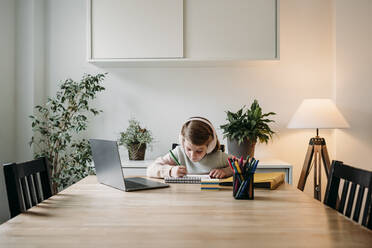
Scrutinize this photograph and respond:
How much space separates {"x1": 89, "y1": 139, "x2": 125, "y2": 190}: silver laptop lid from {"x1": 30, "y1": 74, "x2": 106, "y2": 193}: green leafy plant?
145 centimetres

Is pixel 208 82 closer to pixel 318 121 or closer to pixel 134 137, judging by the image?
pixel 134 137

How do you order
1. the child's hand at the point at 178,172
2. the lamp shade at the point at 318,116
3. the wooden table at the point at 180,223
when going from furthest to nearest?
the lamp shade at the point at 318,116, the child's hand at the point at 178,172, the wooden table at the point at 180,223

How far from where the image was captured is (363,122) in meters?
3.24

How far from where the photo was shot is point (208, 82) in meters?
3.44

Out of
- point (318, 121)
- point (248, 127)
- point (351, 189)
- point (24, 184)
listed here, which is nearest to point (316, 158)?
point (318, 121)

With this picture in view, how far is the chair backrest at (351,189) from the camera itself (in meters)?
1.17

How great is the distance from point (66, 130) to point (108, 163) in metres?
1.79

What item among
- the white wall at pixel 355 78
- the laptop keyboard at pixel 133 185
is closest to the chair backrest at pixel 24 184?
the laptop keyboard at pixel 133 185

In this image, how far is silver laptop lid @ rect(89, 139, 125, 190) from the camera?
5.16ft

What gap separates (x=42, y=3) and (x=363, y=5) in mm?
3054

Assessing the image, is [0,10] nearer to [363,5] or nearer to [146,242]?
[146,242]

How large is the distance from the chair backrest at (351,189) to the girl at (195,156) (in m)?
0.59

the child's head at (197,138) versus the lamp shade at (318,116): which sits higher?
the lamp shade at (318,116)

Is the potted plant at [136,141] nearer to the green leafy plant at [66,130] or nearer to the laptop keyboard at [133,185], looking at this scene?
the green leafy plant at [66,130]
